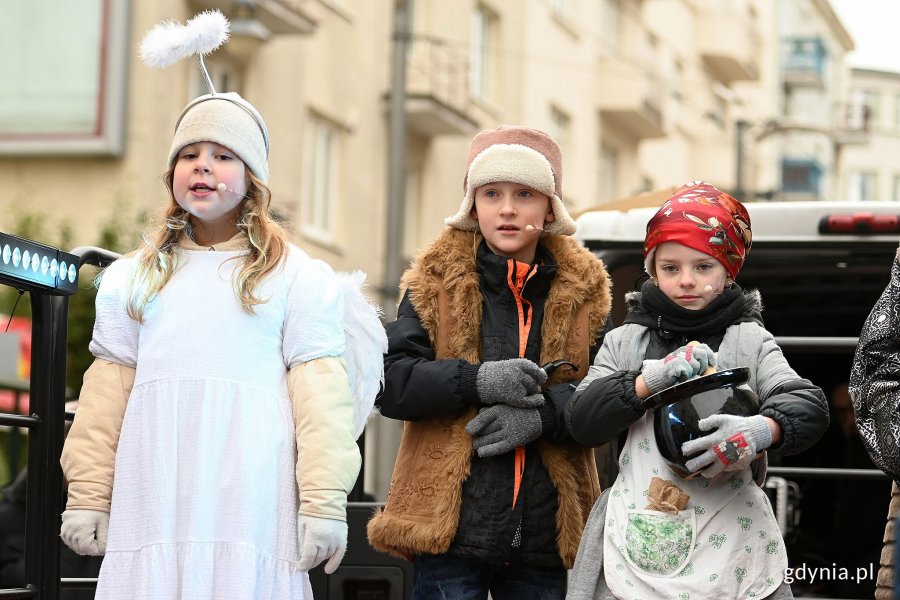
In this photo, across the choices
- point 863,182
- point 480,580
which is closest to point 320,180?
point 480,580

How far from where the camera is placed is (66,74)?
17953 mm

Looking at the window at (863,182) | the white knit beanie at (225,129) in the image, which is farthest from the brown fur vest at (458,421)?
the window at (863,182)

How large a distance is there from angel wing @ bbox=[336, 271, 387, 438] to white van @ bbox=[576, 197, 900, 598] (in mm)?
1192

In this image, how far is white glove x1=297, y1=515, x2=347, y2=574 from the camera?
3945mm

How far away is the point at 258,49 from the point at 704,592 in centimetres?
1654

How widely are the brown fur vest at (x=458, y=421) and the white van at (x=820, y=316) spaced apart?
2.43ft

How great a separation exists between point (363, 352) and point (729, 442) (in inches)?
42.5

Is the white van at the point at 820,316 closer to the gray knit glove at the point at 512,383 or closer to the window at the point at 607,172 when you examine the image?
the gray knit glove at the point at 512,383

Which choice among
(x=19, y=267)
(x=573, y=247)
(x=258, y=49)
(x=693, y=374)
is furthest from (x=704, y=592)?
(x=258, y=49)

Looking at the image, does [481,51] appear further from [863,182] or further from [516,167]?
[863,182]

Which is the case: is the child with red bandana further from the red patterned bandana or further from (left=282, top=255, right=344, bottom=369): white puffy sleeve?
(left=282, top=255, right=344, bottom=369): white puffy sleeve

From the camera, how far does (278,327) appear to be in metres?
4.22

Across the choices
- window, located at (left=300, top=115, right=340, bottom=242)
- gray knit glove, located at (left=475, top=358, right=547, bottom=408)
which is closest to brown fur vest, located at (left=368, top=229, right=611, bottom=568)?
gray knit glove, located at (left=475, top=358, right=547, bottom=408)

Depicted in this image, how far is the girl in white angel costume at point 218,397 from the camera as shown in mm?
3988
